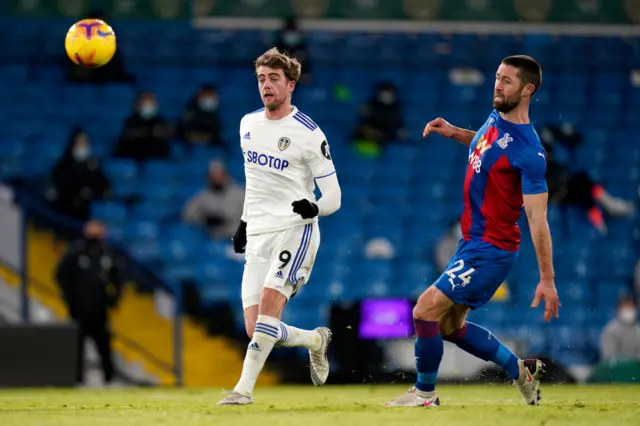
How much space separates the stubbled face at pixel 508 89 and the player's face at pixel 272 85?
4.43 ft

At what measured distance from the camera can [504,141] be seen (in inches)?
293

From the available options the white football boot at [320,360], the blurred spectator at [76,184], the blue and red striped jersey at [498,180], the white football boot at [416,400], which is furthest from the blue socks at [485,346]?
the blurred spectator at [76,184]

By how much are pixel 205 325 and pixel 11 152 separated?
12.1 ft

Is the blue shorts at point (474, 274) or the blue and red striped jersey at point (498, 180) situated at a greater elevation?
the blue and red striped jersey at point (498, 180)

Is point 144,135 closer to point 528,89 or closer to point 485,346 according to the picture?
point 485,346

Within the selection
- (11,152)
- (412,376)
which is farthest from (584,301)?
(11,152)

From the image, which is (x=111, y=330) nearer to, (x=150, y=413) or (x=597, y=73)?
(x=150, y=413)

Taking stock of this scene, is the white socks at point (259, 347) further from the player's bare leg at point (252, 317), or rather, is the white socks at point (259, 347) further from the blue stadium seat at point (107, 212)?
the blue stadium seat at point (107, 212)

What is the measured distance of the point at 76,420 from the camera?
6.76m

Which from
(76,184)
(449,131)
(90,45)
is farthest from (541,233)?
(76,184)

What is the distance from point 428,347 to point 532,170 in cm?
125

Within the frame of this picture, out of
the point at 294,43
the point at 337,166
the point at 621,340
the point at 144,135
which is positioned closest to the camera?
the point at 621,340

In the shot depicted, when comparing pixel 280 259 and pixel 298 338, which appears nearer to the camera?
pixel 280 259

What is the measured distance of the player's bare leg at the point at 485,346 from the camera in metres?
7.78
